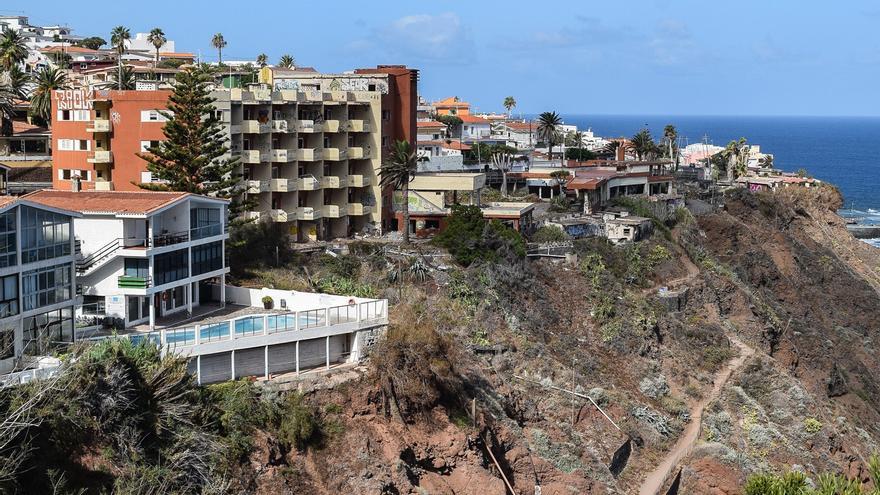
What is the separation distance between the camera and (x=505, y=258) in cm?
5638

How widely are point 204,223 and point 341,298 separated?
5.55m

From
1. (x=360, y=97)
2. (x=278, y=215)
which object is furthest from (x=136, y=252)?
(x=360, y=97)

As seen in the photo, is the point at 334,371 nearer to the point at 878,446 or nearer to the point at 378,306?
the point at 378,306

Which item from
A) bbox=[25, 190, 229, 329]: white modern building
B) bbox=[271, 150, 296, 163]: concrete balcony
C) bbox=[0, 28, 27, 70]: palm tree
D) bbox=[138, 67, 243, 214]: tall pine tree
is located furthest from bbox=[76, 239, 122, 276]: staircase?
bbox=[0, 28, 27, 70]: palm tree

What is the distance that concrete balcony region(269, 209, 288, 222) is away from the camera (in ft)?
188

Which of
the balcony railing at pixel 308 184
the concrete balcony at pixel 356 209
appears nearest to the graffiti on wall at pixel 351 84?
the concrete balcony at pixel 356 209

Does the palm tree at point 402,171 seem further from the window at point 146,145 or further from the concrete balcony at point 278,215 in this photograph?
the window at point 146,145

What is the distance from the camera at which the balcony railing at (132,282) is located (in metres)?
37.8

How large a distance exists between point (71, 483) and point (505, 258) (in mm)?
30472

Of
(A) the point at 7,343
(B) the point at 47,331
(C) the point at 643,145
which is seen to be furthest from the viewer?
(C) the point at 643,145

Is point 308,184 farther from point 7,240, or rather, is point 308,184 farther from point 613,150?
point 613,150

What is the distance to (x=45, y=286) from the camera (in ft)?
111

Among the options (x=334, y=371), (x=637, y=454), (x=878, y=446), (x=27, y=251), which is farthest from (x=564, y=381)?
(x=27, y=251)

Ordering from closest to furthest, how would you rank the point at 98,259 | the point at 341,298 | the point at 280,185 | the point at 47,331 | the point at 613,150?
the point at 47,331 < the point at 98,259 < the point at 341,298 < the point at 280,185 < the point at 613,150
